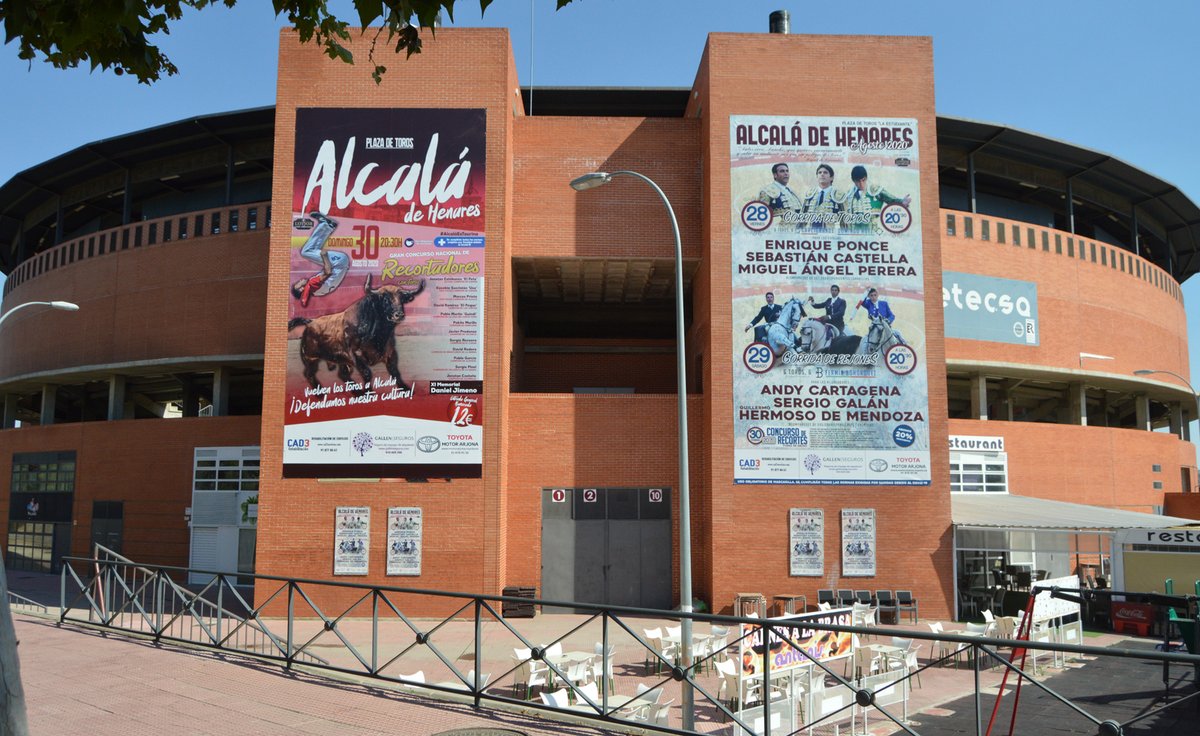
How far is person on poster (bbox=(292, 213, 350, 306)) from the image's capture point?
870 inches

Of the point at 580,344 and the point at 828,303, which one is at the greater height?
the point at 580,344

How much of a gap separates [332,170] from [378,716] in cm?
1673

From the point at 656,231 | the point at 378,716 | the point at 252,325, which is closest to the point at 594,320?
the point at 656,231

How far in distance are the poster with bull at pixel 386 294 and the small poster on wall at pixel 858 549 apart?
9070 millimetres

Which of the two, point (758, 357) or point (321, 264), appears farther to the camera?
point (758, 357)

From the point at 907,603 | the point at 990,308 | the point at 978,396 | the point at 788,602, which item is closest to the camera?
the point at 788,602

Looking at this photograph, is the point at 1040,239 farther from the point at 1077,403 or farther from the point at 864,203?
the point at 864,203

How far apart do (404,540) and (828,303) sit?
11846 millimetres

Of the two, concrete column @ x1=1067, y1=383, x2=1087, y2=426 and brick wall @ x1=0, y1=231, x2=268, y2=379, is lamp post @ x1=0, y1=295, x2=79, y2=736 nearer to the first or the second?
brick wall @ x1=0, y1=231, x2=268, y2=379

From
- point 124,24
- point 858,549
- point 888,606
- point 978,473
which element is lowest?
point 888,606


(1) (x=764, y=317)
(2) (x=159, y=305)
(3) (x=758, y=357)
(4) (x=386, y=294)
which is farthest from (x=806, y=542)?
(2) (x=159, y=305)

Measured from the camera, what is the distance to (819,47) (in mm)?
23562

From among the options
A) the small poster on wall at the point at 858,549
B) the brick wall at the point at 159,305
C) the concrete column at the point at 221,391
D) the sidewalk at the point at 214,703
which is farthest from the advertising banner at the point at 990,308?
the concrete column at the point at 221,391

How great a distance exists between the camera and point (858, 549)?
72.5 ft
